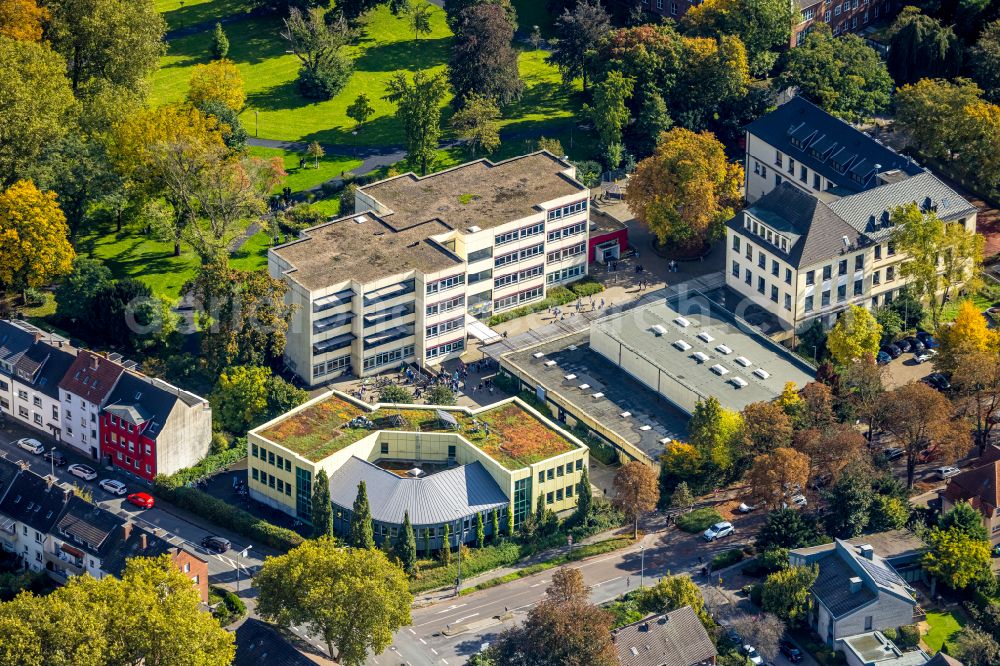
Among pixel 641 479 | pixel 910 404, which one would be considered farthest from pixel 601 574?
pixel 910 404

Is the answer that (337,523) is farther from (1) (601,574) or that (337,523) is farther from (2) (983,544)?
(2) (983,544)

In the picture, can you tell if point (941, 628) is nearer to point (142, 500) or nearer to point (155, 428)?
point (142, 500)

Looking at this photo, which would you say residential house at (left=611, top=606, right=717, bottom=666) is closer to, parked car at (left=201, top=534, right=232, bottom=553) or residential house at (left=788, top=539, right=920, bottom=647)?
residential house at (left=788, top=539, right=920, bottom=647)

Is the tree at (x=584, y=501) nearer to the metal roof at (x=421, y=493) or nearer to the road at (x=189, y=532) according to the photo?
the metal roof at (x=421, y=493)

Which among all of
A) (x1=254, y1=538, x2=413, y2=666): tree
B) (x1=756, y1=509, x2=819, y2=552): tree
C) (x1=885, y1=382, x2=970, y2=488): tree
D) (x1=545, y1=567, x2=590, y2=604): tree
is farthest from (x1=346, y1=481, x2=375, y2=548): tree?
(x1=885, y1=382, x2=970, y2=488): tree

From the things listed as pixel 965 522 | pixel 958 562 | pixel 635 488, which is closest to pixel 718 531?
pixel 635 488

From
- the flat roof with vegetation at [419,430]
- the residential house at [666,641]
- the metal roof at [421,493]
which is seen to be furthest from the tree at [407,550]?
the residential house at [666,641]
